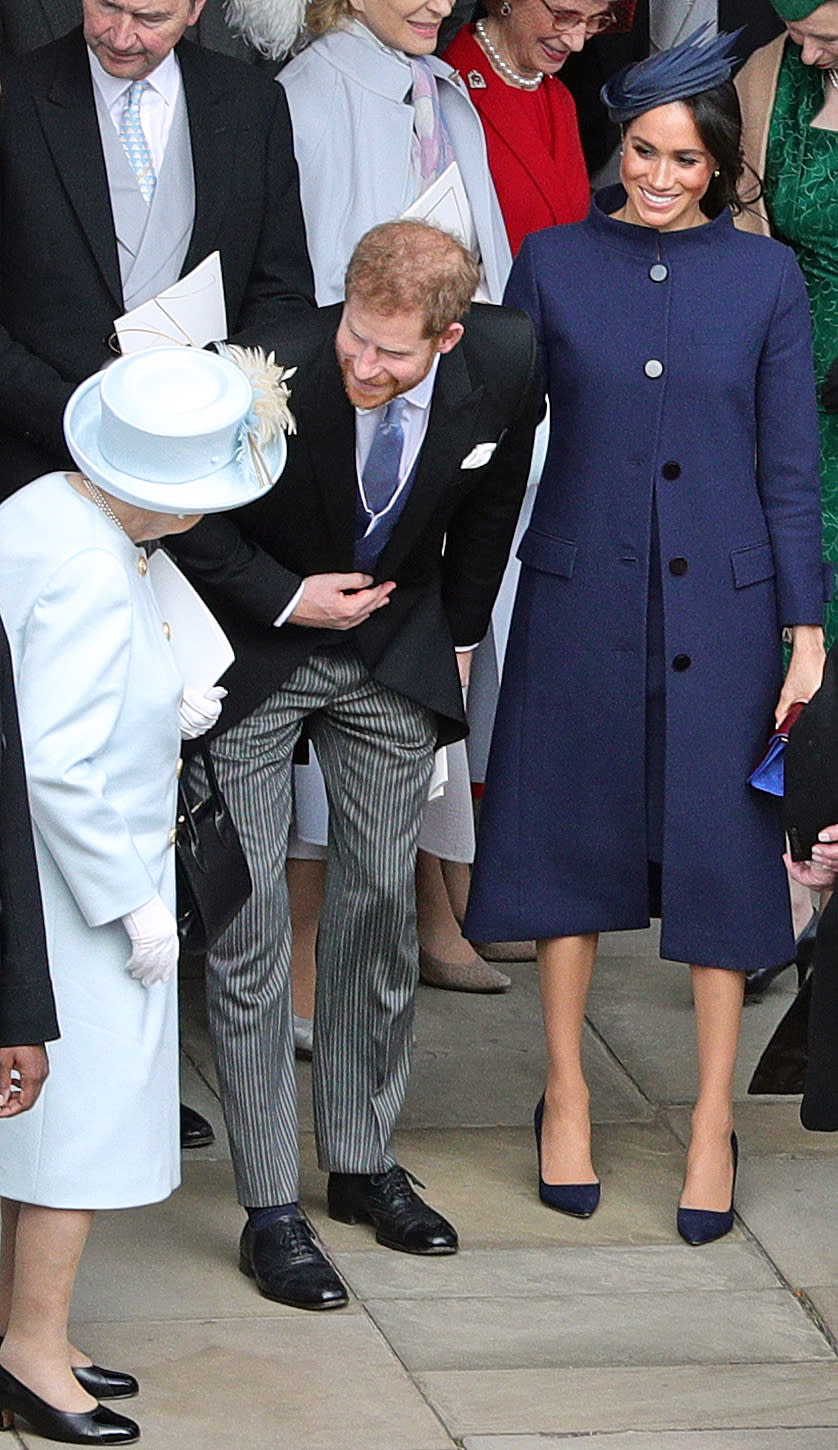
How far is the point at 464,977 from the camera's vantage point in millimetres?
5438

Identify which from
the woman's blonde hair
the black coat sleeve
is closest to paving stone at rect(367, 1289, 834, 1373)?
the black coat sleeve

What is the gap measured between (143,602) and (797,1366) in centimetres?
152

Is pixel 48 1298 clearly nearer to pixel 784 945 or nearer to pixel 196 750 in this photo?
pixel 196 750

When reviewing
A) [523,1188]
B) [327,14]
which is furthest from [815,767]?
[327,14]

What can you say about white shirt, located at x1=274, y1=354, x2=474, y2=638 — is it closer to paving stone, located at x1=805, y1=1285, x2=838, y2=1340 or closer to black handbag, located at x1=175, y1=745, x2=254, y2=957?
black handbag, located at x1=175, y1=745, x2=254, y2=957

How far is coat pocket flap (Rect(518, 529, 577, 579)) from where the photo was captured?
425 centimetres

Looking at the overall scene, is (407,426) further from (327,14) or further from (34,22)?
(34,22)

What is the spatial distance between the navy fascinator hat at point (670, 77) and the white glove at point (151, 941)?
150cm

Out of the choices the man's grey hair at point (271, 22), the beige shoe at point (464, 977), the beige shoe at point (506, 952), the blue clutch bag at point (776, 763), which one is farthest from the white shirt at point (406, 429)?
the beige shoe at point (506, 952)

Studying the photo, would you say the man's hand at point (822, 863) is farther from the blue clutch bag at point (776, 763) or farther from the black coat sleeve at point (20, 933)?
the black coat sleeve at point (20, 933)

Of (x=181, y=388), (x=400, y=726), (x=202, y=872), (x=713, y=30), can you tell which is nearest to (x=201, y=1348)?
(x=202, y=872)

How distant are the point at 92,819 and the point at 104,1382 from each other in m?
0.84

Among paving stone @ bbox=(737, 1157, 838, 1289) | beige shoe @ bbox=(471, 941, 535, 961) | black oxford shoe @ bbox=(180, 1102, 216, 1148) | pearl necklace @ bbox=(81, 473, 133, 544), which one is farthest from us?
beige shoe @ bbox=(471, 941, 535, 961)

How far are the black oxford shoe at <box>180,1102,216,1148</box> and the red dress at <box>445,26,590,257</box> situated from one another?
71.8 inches
